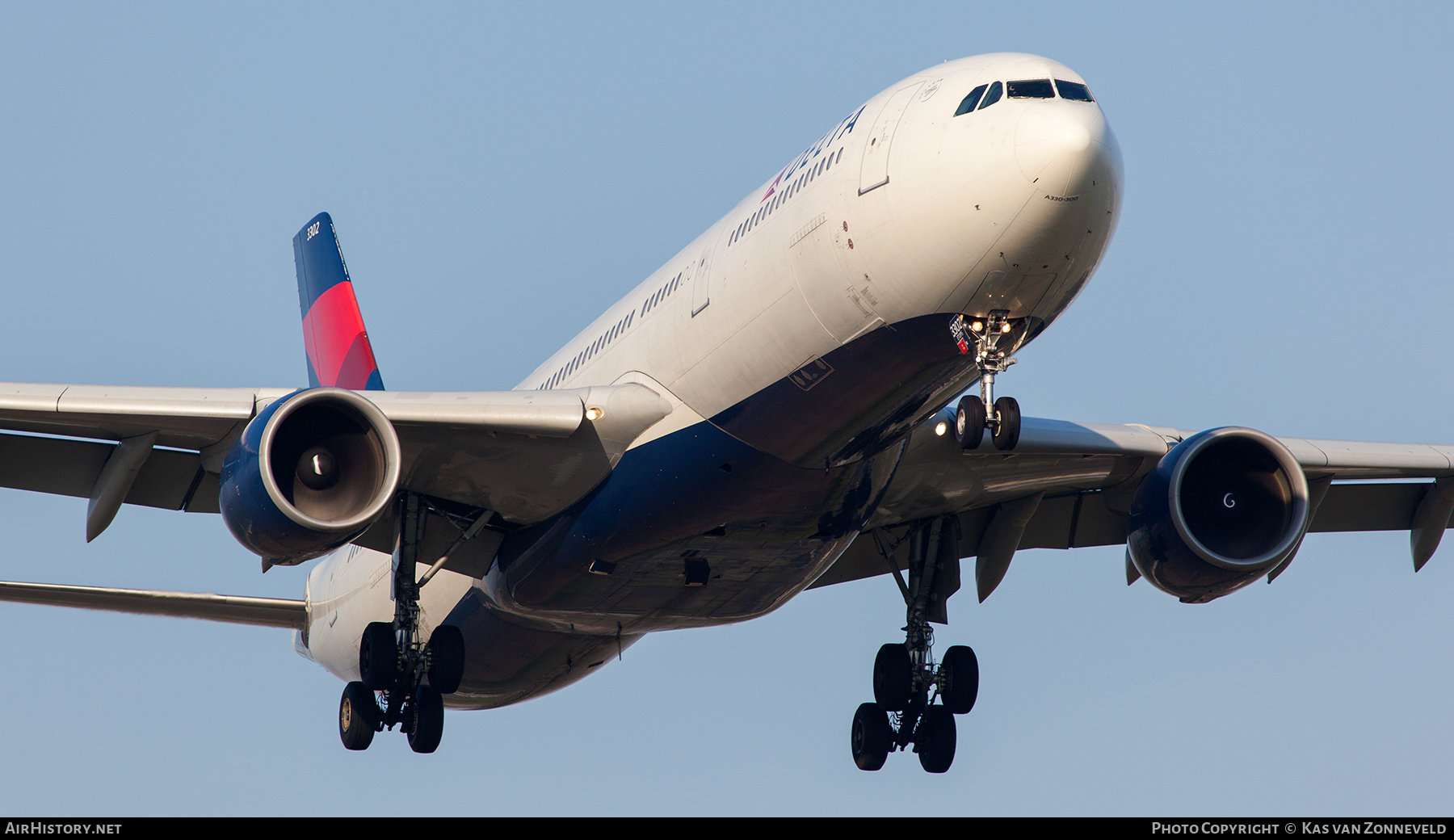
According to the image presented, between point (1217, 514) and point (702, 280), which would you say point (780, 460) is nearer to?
point (702, 280)

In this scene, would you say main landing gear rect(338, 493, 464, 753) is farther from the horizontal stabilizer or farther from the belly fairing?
the horizontal stabilizer

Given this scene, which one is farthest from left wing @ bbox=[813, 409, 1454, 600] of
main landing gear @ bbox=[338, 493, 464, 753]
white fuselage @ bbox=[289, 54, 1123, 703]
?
main landing gear @ bbox=[338, 493, 464, 753]

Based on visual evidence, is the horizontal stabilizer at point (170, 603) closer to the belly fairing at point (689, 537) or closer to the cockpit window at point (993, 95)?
the belly fairing at point (689, 537)

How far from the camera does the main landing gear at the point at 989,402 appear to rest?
16391 millimetres

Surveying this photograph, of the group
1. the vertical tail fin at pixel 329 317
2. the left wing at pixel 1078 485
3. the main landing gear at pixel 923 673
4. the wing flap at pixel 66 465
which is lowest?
the main landing gear at pixel 923 673

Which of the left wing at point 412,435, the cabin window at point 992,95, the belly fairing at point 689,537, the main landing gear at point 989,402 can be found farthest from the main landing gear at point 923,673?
the cabin window at point 992,95

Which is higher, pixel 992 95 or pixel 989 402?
pixel 992 95

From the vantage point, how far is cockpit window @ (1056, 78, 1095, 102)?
16312 mm

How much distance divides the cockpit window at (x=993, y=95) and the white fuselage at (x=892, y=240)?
0.05 metres

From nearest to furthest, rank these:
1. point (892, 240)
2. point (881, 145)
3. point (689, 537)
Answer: point (892, 240)
point (881, 145)
point (689, 537)

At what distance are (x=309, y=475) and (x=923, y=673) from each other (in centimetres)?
883

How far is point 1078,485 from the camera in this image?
22.5 meters

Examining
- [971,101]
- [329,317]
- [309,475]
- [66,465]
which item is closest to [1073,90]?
[971,101]

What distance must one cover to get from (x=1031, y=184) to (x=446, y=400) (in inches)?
280
